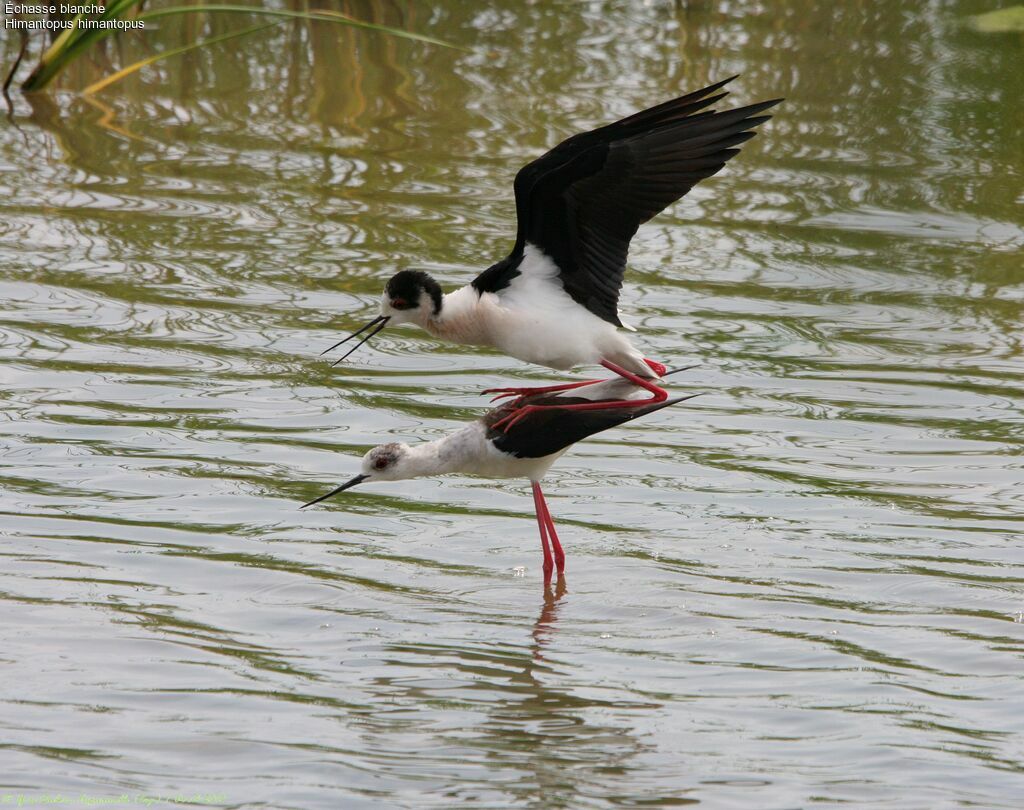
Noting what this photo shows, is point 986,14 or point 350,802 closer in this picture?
point 350,802

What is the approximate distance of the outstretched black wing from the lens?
5.67 m

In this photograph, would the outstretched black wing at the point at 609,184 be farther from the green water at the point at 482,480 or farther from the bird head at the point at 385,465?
the green water at the point at 482,480

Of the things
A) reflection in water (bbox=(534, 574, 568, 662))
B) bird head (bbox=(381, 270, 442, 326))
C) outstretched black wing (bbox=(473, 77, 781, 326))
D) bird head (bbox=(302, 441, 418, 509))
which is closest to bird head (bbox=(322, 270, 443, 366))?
bird head (bbox=(381, 270, 442, 326))

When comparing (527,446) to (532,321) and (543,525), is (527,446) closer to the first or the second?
(543,525)

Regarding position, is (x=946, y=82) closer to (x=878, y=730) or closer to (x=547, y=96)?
(x=547, y=96)

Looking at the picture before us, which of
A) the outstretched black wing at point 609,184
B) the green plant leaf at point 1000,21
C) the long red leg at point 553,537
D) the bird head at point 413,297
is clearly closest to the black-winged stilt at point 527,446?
the long red leg at point 553,537

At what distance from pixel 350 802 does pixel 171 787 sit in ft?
1.46

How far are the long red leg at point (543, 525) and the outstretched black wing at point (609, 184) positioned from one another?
69 centimetres

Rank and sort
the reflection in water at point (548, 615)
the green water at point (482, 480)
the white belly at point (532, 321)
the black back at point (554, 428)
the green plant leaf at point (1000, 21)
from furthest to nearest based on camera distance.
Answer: the green plant leaf at point (1000, 21) → the black back at point (554, 428) → the white belly at point (532, 321) → the reflection in water at point (548, 615) → the green water at point (482, 480)

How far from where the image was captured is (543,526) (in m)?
6.20

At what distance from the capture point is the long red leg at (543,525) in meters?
6.07

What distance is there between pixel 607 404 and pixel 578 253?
571 mm

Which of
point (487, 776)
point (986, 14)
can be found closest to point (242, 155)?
point (986, 14)

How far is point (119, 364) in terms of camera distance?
25.4 ft
